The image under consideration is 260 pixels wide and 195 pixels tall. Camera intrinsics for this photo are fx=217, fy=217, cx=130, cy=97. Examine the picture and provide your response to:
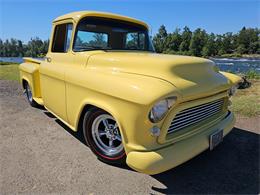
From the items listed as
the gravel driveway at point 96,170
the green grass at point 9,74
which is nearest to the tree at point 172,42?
the green grass at point 9,74

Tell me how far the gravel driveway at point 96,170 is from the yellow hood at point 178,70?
1.01 metres

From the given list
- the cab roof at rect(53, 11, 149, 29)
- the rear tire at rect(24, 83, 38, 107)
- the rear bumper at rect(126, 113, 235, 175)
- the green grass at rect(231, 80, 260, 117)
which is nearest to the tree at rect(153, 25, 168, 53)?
the cab roof at rect(53, 11, 149, 29)

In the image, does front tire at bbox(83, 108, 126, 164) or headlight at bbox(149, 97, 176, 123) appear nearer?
headlight at bbox(149, 97, 176, 123)

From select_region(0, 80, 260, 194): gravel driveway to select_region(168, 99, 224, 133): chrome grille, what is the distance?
661 millimetres

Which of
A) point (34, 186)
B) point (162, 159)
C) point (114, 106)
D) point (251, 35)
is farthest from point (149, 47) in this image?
point (251, 35)

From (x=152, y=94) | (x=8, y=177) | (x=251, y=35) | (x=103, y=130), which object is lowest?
(x=8, y=177)

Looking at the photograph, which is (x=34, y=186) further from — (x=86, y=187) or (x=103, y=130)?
(x=103, y=130)

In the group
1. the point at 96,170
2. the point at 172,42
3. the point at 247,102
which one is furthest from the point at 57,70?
the point at 172,42

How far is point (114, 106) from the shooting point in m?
2.44

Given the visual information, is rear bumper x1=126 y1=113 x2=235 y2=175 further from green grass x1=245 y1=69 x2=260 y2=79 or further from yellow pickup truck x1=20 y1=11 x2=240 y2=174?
green grass x1=245 y1=69 x2=260 y2=79

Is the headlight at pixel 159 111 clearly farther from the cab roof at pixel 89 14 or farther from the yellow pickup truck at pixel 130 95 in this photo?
Result: the cab roof at pixel 89 14

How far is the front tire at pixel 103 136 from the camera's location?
9.20 feet

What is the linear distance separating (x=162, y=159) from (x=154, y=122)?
14.7 inches

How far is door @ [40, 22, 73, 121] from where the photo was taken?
3592mm
